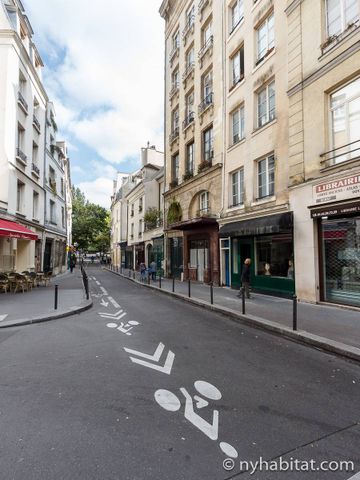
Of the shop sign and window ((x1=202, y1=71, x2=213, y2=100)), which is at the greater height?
window ((x1=202, y1=71, x2=213, y2=100))

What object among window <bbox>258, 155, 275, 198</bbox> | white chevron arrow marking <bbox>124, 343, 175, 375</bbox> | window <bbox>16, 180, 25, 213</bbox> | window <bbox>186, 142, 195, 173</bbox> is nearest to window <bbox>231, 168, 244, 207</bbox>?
window <bbox>258, 155, 275, 198</bbox>

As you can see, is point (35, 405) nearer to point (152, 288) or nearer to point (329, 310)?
point (329, 310)

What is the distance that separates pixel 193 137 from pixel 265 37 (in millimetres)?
6948

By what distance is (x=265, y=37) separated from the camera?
12.5 m

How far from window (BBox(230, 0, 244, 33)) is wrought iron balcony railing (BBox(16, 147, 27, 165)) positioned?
44.7ft

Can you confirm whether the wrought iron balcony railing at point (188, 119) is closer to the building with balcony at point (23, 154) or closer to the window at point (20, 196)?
the building with balcony at point (23, 154)

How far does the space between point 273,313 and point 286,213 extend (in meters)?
4.04

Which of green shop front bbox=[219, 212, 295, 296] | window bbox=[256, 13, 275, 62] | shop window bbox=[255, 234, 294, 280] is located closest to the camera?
green shop front bbox=[219, 212, 295, 296]

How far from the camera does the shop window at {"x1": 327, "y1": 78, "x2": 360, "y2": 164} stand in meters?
8.30

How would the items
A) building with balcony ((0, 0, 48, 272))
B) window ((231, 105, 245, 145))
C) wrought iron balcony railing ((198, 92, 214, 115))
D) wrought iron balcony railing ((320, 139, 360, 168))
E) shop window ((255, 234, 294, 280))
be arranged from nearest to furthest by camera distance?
wrought iron balcony railing ((320, 139, 360, 168)) < shop window ((255, 234, 294, 280)) < window ((231, 105, 245, 145)) < building with balcony ((0, 0, 48, 272)) < wrought iron balcony railing ((198, 92, 214, 115))

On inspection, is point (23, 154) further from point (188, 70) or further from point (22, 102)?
point (188, 70)

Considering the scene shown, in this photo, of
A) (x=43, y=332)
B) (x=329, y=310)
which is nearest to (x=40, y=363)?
(x=43, y=332)

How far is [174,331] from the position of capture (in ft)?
21.5

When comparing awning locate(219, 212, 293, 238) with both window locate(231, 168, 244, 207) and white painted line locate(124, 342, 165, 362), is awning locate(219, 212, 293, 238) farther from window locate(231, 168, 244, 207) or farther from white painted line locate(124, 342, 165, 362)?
white painted line locate(124, 342, 165, 362)
